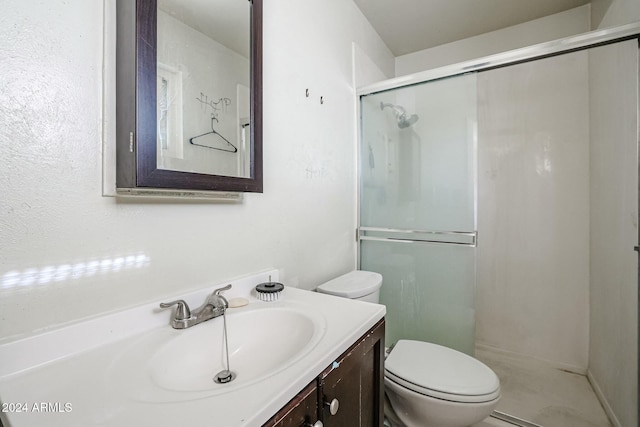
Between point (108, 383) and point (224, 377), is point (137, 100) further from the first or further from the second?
point (224, 377)

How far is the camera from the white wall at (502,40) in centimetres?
205

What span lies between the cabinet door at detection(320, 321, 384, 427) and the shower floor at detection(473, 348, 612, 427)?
1039 millimetres

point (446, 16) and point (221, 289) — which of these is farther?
point (446, 16)

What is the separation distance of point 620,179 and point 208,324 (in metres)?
2.06

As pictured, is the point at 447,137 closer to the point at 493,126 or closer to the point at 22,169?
the point at 493,126

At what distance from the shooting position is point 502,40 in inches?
90.0

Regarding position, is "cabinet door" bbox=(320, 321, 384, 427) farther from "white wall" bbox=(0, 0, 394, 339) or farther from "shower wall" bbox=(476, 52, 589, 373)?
"shower wall" bbox=(476, 52, 589, 373)

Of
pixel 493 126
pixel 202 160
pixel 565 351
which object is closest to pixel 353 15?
pixel 493 126

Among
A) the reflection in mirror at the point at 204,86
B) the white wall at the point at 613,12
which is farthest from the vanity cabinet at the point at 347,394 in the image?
the white wall at the point at 613,12

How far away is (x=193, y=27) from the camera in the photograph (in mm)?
895

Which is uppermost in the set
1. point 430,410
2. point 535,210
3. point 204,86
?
point 204,86

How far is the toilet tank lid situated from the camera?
138cm

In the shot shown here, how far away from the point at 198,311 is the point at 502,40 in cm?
277

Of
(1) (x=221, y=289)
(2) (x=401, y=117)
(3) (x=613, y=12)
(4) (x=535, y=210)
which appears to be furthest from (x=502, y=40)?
(1) (x=221, y=289)
